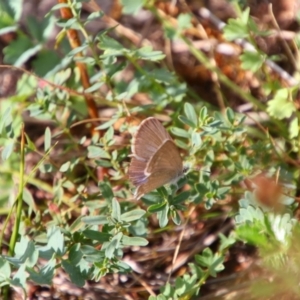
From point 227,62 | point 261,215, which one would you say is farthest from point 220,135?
point 227,62

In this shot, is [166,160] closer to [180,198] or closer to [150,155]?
[150,155]

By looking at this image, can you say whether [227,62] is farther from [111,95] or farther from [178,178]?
[178,178]

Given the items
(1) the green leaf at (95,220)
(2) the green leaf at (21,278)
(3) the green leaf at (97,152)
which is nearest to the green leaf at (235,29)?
(3) the green leaf at (97,152)

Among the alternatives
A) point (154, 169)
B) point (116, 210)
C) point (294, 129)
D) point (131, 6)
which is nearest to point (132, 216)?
point (116, 210)

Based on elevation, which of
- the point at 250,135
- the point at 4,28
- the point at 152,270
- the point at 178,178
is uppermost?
the point at 4,28

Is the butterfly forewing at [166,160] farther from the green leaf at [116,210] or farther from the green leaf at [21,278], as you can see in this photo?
the green leaf at [21,278]

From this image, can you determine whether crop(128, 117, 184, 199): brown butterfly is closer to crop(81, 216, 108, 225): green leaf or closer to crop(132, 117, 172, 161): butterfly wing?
crop(132, 117, 172, 161): butterfly wing

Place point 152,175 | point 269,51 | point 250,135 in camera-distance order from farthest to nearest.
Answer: point 269,51 < point 250,135 < point 152,175
